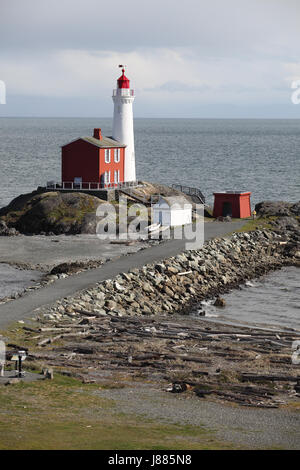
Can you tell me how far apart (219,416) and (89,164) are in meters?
41.1

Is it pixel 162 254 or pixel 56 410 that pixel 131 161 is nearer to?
pixel 162 254

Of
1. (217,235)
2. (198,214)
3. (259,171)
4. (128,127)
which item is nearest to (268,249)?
(217,235)

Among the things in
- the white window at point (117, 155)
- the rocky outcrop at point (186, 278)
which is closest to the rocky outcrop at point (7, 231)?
the white window at point (117, 155)

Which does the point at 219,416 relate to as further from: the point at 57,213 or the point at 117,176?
the point at 117,176

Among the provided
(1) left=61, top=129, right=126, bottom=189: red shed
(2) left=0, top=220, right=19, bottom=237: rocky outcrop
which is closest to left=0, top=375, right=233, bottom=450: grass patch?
(2) left=0, top=220, right=19, bottom=237: rocky outcrop

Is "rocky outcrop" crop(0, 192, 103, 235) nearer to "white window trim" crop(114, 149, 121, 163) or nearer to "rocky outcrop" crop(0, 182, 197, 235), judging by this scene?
"rocky outcrop" crop(0, 182, 197, 235)

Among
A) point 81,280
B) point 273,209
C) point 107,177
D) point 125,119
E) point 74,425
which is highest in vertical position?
point 125,119

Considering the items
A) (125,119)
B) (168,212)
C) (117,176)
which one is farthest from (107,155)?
(168,212)

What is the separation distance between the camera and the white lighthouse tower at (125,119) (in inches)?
2509

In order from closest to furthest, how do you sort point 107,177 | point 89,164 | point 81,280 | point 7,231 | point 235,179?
point 81,280
point 7,231
point 89,164
point 107,177
point 235,179

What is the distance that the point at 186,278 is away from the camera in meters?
40.8

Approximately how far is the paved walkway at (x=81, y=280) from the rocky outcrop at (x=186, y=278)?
0.70 m

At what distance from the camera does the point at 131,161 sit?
63781 mm

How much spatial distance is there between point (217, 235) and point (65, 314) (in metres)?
21.6
